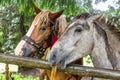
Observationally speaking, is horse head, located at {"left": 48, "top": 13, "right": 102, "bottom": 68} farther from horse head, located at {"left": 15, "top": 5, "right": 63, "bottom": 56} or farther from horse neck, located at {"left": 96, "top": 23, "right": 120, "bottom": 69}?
horse head, located at {"left": 15, "top": 5, "right": 63, "bottom": 56}

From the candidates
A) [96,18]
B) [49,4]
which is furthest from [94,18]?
[49,4]

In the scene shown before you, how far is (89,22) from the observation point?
3.83 m

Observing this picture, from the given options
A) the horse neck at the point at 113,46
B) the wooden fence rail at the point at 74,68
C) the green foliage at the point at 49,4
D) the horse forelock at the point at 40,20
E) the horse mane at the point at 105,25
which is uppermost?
the green foliage at the point at 49,4

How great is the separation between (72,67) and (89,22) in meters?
0.58

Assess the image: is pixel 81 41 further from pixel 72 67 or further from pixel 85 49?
pixel 72 67

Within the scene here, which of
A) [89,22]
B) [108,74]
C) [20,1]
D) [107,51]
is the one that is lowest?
[108,74]

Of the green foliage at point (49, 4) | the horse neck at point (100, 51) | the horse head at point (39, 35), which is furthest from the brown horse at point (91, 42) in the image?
the green foliage at point (49, 4)

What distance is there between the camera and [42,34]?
14.8 ft

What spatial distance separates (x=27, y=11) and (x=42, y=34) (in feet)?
6.66

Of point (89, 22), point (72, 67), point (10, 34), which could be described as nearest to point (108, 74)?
point (72, 67)

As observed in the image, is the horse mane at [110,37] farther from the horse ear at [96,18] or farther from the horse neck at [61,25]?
the horse neck at [61,25]

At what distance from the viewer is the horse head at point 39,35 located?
439 cm

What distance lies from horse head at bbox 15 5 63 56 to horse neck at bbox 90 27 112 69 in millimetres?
927

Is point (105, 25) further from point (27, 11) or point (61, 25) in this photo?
point (27, 11)
